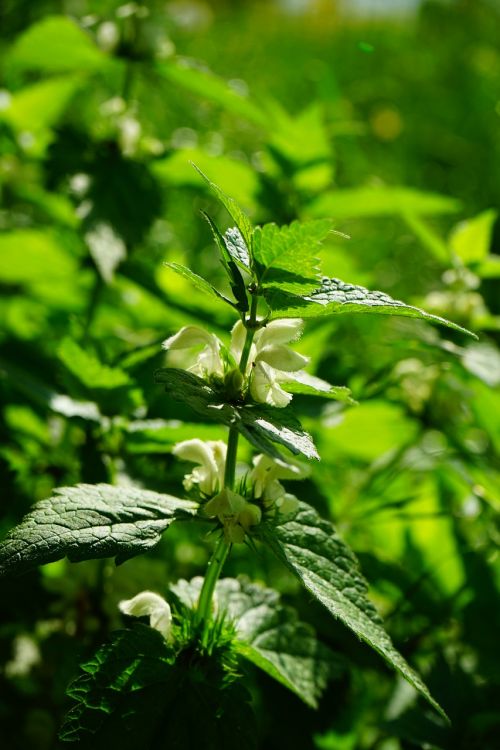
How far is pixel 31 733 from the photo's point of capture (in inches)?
41.3

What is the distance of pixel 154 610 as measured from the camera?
2.41 feet

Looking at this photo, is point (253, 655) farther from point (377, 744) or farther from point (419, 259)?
point (419, 259)

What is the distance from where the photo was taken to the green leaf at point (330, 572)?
0.61 m

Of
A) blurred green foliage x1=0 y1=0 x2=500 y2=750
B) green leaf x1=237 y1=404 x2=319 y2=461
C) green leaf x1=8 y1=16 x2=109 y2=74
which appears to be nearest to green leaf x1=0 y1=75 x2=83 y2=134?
blurred green foliage x1=0 y1=0 x2=500 y2=750

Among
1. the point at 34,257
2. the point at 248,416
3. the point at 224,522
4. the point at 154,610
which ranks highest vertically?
the point at 248,416

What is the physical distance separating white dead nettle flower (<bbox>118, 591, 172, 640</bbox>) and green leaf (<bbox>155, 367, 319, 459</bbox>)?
0.21m

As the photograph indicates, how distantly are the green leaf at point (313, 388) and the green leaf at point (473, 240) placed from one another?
674mm

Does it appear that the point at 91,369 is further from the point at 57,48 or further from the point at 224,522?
the point at 57,48

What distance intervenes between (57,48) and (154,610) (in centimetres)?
97

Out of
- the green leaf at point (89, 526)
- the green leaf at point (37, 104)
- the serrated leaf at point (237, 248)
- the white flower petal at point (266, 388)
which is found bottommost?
the green leaf at point (37, 104)

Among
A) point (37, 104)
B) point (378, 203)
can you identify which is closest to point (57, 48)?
point (37, 104)

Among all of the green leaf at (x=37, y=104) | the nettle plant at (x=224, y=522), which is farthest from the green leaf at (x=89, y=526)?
the green leaf at (x=37, y=104)

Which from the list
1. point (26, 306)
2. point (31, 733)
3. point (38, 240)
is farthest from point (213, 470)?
point (26, 306)

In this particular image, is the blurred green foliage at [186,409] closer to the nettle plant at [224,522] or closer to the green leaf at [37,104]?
the green leaf at [37,104]
